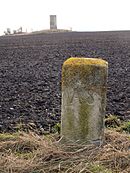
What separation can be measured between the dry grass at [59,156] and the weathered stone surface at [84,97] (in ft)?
0.47

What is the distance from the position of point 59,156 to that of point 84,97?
20.4 inches

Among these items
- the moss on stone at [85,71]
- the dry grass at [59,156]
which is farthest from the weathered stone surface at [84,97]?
the dry grass at [59,156]

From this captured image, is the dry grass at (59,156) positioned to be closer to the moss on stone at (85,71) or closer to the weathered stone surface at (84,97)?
the weathered stone surface at (84,97)

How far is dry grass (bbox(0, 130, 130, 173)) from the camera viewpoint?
10.6 ft

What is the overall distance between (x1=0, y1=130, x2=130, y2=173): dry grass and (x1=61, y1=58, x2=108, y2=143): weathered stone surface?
14cm

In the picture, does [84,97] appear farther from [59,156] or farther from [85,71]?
[59,156]

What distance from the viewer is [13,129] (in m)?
4.30

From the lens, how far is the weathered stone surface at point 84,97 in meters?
3.47

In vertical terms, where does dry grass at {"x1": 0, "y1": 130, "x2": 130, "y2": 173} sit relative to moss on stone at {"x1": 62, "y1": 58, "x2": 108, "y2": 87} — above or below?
below

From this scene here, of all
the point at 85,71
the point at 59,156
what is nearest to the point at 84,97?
the point at 85,71

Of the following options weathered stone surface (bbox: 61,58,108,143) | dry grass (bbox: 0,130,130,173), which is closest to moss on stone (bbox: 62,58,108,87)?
weathered stone surface (bbox: 61,58,108,143)

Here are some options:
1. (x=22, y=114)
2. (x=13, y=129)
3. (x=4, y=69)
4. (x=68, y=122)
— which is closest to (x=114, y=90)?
(x=22, y=114)

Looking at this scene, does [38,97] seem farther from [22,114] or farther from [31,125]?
[31,125]

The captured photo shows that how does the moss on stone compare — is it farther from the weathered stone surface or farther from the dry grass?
the dry grass
